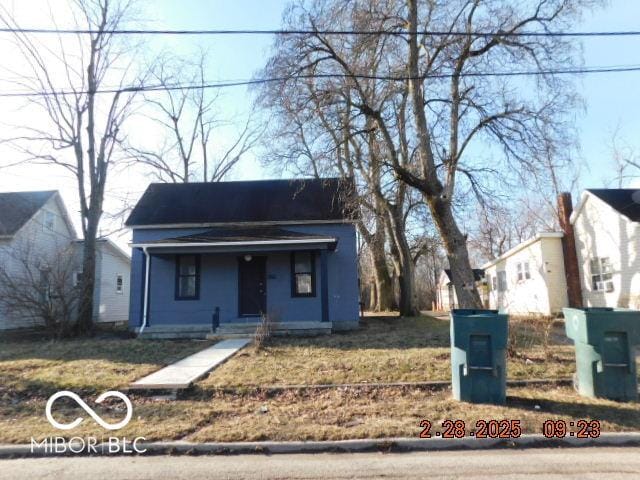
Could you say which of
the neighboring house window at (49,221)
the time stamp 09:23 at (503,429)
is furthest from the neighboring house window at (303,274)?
the neighboring house window at (49,221)

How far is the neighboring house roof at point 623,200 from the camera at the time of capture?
1593 centimetres

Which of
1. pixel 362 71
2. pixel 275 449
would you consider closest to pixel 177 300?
pixel 362 71

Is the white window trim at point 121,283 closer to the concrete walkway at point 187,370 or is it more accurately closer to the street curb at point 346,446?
the concrete walkway at point 187,370

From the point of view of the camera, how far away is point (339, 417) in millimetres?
5457

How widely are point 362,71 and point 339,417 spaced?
35.2 ft

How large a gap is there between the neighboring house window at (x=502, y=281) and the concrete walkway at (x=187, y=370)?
1798 centimetres

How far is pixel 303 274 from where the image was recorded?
14.6 m

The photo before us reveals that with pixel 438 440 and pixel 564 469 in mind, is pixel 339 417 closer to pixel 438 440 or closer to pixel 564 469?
pixel 438 440

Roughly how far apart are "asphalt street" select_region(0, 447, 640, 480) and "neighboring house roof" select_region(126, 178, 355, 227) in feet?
32.9

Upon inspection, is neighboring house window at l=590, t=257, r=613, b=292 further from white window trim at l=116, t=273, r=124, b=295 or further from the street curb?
white window trim at l=116, t=273, r=124, b=295

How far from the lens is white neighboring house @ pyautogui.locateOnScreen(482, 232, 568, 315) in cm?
1900

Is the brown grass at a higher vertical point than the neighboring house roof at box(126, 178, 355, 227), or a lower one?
lower

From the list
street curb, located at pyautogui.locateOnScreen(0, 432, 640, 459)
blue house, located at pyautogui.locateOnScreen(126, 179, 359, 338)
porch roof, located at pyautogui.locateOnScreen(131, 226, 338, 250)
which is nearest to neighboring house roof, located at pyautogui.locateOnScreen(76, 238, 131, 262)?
blue house, located at pyautogui.locateOnScreen(126, 179, 359, 338)

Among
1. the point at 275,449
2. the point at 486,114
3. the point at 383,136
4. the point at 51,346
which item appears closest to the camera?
the point at 275,449
